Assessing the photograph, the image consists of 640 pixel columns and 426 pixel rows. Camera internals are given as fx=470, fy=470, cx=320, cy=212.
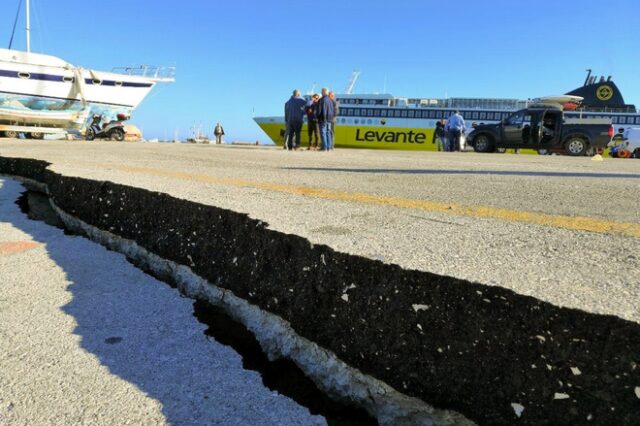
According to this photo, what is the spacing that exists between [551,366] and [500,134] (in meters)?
18.8

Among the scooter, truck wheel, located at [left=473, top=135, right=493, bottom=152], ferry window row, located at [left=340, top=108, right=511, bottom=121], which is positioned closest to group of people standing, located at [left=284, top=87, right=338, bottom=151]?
truck wheel, located at [left=473, top=135, right=493, bottom=152]

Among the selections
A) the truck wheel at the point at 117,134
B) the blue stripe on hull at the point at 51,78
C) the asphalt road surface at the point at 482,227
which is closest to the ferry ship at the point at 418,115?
the blue stripe on hull at the point at 51,78

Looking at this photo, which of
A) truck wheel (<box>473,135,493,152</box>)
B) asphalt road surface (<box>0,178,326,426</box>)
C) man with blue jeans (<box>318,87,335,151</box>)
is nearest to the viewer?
asphalt road surface (<box>0,178,326,426</box>)

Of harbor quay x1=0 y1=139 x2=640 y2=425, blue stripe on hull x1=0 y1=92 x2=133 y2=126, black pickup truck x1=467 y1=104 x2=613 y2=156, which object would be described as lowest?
harbor quay x1=0 y1=139 x2=640 y2=425

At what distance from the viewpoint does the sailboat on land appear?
28125mm

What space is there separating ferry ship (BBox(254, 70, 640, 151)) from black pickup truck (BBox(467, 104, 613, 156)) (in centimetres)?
2126

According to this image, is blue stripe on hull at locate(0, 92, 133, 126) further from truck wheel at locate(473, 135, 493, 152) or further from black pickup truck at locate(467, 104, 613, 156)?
black pickup truck at locate(467, 104, 613, 156)

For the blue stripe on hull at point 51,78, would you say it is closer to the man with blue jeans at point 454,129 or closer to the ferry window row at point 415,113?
the ferry window row at point 415,113

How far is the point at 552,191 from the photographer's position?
3635mm

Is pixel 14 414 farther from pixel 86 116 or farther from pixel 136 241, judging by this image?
pixel 86 116

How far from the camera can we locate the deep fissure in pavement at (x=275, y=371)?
4.23 ft

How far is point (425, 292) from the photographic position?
3.74 feet

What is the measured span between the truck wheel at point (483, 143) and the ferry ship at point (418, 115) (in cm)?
2133

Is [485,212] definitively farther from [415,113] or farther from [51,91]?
[415,113]
